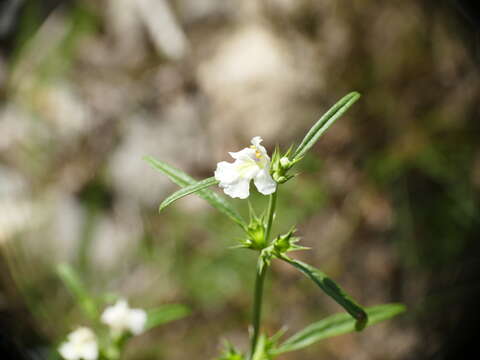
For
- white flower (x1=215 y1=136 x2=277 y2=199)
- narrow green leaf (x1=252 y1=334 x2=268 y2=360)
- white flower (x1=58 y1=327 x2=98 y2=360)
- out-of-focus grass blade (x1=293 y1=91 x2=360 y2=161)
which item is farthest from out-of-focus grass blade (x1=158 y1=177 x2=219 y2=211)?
white flower (x1=58 y1=327 x2=98 y2=360)

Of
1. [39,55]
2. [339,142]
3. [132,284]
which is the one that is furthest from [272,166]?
[39,55]

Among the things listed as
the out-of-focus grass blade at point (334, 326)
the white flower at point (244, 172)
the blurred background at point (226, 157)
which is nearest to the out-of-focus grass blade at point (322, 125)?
the white flower at point (244, 172)

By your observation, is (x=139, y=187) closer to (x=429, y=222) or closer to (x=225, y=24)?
(x=225, y=24)

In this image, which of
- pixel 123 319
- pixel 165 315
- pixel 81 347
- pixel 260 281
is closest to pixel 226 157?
pixel 165 315

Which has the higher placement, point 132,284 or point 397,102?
point 397,102

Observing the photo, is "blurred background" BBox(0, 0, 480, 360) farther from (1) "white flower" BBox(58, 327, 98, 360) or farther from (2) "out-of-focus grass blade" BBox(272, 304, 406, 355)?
(2) "out-of-focus grass blade" BBox(272, 304, 406, 355)

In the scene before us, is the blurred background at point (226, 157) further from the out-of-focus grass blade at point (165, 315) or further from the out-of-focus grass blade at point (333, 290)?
the out-of-focus grass blade at point (333, 290)

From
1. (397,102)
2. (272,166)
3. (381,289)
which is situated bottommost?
(272,166)
